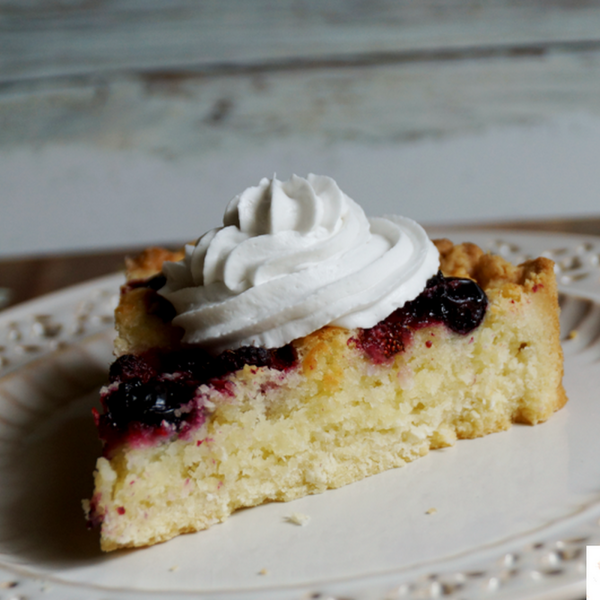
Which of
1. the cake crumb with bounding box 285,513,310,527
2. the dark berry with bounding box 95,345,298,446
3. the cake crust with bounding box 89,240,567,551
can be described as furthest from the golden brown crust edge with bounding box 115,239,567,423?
the cake crumb with bounding box 285,513,310,527

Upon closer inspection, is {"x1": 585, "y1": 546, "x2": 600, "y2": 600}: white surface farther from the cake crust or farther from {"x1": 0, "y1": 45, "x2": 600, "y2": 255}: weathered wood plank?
{"x1": 0, "y1": 45, "x2": 600, "y2": 255}: weathered wood plank

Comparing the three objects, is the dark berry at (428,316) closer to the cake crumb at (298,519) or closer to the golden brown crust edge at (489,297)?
the golden brown crust edge at (489,297)

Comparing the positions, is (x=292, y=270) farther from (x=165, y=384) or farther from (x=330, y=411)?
(x=165, y=384)

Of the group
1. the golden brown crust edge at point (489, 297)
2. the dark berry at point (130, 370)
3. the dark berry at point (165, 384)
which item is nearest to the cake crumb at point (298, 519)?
the dark berry at point (165, 384)

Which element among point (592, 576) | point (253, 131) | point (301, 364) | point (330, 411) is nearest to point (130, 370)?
point (301, 364)

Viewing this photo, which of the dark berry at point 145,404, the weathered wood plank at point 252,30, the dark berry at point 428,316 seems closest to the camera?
the dark berry at point 145,404

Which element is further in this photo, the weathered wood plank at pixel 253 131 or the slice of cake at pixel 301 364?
the weathered wood plank at pixel 253 131
